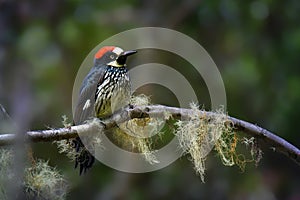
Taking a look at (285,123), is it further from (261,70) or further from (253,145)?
(253,145)

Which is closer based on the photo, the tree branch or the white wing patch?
the tree branch

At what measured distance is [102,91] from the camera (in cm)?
337

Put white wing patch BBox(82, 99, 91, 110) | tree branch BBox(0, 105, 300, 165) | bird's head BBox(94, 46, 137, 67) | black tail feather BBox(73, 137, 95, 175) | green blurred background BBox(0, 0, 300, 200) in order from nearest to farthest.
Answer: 1. tree branch BBox(0, 105, 300, 165)
2. black tail feather BBox(73, 137, 95, 175)
3. white wing patch BBox(82, 99, 91, 110)
4. bird's head BBox(94, 46, 137, 67)
5. green blurred background BBox(0, 0, 300, 200)

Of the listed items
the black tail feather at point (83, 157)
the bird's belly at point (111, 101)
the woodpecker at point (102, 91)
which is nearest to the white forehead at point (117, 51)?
the woodpecker at point (102, 91)

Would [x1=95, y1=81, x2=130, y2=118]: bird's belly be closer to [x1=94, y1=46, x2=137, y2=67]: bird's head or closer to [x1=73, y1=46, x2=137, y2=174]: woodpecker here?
[x1=73, y1=46, x2=137, y2=174]: woodpecker

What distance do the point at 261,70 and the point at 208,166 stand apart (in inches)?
41.4

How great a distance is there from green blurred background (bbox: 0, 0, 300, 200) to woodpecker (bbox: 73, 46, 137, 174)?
268 cm

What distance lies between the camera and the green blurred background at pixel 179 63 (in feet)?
21.0

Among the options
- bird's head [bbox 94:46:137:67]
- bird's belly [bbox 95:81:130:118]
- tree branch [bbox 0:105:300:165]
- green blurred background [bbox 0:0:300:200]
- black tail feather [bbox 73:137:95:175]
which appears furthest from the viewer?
green blurred background [bbox 0:0:300:200]

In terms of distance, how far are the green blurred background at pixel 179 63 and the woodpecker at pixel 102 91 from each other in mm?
2676

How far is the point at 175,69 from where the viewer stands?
21.7 ft

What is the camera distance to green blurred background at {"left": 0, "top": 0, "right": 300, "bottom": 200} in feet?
21.0

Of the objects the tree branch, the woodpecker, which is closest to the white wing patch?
the woodpecker

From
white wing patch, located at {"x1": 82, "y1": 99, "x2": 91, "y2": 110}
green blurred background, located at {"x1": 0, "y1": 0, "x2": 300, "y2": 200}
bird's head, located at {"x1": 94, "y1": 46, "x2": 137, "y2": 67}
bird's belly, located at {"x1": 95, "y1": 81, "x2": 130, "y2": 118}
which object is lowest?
green blurred background, located at {"x1": 0, "y1": 0, "x2": 300, "y2": 200}
